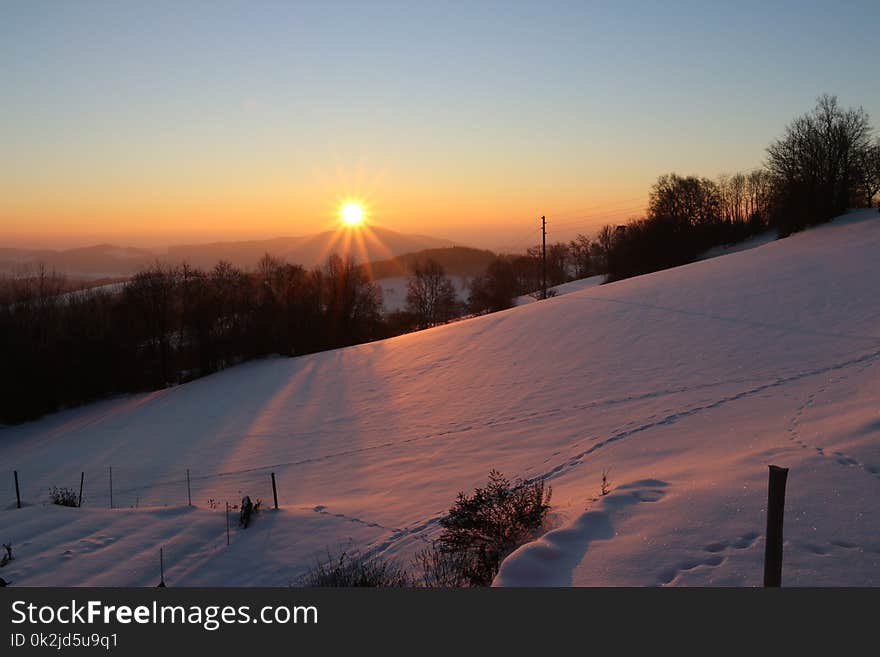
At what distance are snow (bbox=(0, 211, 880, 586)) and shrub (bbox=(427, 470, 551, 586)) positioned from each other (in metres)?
0.54

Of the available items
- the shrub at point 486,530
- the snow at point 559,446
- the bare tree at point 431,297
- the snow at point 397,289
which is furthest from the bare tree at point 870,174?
the snow at point 397,289

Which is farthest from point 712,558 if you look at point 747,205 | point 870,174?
point 747,205

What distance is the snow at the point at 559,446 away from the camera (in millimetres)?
6086

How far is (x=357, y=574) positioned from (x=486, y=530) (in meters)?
1.72

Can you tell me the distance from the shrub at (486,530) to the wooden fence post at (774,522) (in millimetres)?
3399

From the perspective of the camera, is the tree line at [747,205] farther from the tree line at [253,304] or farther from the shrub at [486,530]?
the shrub at [486,530]

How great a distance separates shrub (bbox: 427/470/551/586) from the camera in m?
6.99

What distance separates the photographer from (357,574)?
6977 millimetres

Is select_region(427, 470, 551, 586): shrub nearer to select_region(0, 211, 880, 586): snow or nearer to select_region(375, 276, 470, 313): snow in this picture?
select_region(0, 211, 880, 586): snow

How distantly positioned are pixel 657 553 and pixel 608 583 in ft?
2.38

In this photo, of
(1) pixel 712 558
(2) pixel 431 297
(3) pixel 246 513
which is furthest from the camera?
(2) pixel 431 297

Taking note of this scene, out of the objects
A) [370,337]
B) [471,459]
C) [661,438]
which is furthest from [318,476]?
[370,337]

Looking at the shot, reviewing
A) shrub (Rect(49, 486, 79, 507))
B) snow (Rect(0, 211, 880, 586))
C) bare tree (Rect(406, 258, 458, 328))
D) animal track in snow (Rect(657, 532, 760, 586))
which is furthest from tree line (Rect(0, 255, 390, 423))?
animal track in snow (Rect(657, 532, 760, 586))

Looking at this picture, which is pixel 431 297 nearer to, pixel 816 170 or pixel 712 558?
pixel 816 170
